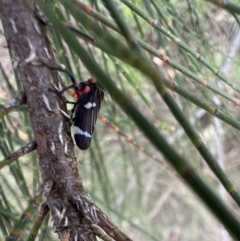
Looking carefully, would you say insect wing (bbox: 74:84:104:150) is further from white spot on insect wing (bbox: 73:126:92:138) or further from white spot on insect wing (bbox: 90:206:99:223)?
white spot on insect wing (bbox: 90:206:99:223)

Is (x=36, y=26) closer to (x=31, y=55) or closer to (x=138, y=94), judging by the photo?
(x=31, y=55)

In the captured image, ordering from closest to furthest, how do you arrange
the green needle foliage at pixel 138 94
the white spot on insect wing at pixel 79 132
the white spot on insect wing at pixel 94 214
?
1. the green needle foliage at pixel 138 94
2. the white spot on insect wing at pixel 94 214
3. the white spot on insect wing at pixel 79 132

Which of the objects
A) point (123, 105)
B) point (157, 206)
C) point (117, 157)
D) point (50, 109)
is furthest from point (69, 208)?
point (157, 206)

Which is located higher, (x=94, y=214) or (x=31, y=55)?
(x=31, y=55)

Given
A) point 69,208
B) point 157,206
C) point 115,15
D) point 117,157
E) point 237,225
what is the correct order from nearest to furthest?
point 237,225
point 115,15
point 69,208
point 117,157
point 157,206

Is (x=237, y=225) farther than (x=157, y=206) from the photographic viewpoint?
No

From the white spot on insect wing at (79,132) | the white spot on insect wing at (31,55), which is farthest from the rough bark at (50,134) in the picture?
the white spot on insect wing at (79,132)

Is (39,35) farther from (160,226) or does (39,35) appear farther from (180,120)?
(160,226)

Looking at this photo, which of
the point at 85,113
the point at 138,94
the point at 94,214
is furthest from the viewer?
the point at 138,94

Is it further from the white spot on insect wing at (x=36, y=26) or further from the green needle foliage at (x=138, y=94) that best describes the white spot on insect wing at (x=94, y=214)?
the white spot on insect wing at (x=36, y=26)

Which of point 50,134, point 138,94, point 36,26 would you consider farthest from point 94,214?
point 138,94

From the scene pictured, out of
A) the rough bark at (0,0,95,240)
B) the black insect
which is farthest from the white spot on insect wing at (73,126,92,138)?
the rough bark at (0,0,95,240)
